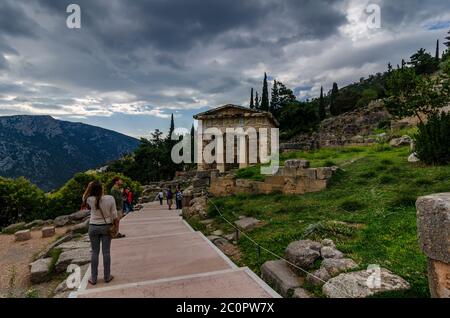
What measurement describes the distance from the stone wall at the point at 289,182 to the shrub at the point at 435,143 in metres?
3.07

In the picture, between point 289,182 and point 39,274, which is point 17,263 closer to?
point 39,274

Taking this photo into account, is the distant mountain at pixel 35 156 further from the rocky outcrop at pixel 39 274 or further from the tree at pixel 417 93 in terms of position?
the rocky outcrop at pixel 39 274

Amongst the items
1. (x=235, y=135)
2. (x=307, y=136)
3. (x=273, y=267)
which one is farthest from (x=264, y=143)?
(x=273, y=267)

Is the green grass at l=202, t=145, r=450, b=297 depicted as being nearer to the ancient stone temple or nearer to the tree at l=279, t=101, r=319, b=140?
the ancient stone temple

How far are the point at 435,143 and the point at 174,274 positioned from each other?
10.2 metres

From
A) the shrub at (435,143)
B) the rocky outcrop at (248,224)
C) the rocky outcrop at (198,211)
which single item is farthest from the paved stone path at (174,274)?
the shrub at (435,143)

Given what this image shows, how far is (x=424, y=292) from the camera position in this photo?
328 centimetres

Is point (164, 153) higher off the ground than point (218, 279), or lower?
higher

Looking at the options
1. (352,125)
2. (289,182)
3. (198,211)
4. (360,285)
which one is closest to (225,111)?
(289,182)

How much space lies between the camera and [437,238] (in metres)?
2.98

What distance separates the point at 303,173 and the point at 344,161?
136 inches

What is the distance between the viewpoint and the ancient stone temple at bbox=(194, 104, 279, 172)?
30.7 m

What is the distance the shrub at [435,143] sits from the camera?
993 centimetres

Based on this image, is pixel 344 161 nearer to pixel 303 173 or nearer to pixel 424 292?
pixel 303 173
